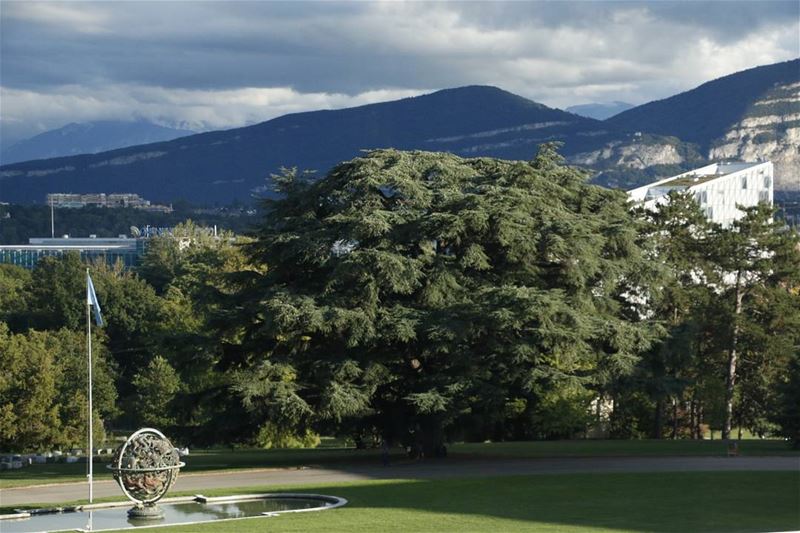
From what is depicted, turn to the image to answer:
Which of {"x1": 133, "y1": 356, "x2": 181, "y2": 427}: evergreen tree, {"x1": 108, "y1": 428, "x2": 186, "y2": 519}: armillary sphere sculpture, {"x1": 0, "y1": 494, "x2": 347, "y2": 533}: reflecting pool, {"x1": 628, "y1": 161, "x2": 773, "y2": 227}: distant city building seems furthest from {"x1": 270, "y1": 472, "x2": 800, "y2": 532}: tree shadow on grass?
{"x1": 628, "y1": 161, "x2": 773, "y2": 227}: distant city building

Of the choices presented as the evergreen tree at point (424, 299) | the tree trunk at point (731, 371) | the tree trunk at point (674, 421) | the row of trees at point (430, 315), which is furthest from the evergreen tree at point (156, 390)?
the tree trunk at point (731, 371)

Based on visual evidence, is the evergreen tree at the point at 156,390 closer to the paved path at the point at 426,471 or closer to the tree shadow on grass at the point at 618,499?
the paved path at the point at 426,471

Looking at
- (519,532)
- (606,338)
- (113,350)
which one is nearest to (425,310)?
(606,338)

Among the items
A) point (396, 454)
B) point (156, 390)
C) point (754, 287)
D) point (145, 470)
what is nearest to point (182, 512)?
point (145, 470)

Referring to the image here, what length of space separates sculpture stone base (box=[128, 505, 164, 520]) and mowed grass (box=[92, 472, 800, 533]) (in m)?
2.70

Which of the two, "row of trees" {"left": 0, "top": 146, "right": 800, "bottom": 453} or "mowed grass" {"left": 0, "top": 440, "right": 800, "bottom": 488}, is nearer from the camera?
"mowed grass" {"left": 0, "top": 440, "right": 800, "bottom": 488}

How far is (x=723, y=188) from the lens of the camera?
10506cm

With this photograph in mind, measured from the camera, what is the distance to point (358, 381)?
4766 centimetres

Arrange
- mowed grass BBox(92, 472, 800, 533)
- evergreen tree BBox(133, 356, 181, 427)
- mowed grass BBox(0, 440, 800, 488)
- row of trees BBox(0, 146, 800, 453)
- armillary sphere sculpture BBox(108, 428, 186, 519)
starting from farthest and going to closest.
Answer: evergreen tree BBox(133, 356, 181, 427) < row of trees BBox(0, 146, 800, 453) < mowed grass BBox(0, 440, 800, 488) < armillary sphere sculpture BBox(108, 428, 186, 519) < mowed grass BBox(92, 472, 800, 533)

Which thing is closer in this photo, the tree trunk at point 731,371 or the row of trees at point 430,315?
the row of trees at point 430,315

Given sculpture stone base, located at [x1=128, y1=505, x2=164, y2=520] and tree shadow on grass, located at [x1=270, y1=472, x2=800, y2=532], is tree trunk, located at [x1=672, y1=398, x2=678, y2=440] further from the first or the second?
sculpture stone base, located at [x1=128, y1=505, x2=164, y2=520]

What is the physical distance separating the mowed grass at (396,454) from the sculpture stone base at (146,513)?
36.5ft

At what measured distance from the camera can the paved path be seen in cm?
3966

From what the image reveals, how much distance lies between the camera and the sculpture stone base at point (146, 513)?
105ft
